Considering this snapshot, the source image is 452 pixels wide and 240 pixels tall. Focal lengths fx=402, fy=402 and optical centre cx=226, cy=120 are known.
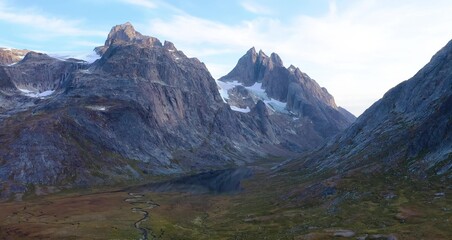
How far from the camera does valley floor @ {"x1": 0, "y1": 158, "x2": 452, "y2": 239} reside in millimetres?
80062

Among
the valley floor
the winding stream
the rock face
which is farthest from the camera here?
the rock face

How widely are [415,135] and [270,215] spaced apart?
67148mm

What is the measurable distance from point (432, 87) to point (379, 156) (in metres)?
53.8

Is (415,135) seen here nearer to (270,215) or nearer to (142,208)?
(270,215)

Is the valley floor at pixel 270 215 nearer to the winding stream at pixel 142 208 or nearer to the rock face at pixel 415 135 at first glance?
the winding stream at pixel 142 208

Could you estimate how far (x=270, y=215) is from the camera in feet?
354

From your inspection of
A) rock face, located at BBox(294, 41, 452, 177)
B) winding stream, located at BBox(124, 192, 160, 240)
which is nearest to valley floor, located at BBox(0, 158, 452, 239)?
winding stream, located at BBox(124, 192, 160, 240)

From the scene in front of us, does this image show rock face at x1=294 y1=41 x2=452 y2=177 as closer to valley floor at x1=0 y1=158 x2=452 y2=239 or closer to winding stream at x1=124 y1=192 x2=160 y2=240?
valley floor at x1=0 y1=158 x2=452 y2=239

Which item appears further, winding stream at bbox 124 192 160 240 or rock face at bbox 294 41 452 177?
rock face at bbox 294 41 452 177

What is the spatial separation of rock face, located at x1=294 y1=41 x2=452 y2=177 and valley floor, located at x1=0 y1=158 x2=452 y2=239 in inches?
444

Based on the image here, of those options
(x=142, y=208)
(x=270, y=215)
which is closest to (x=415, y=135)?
(x=270, y=215)

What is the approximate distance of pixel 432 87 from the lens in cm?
17612

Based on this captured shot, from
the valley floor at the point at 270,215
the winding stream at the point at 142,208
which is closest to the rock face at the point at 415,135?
the valley floor at the point at 270,215

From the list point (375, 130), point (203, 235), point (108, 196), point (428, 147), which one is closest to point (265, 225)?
point (203, 235)
